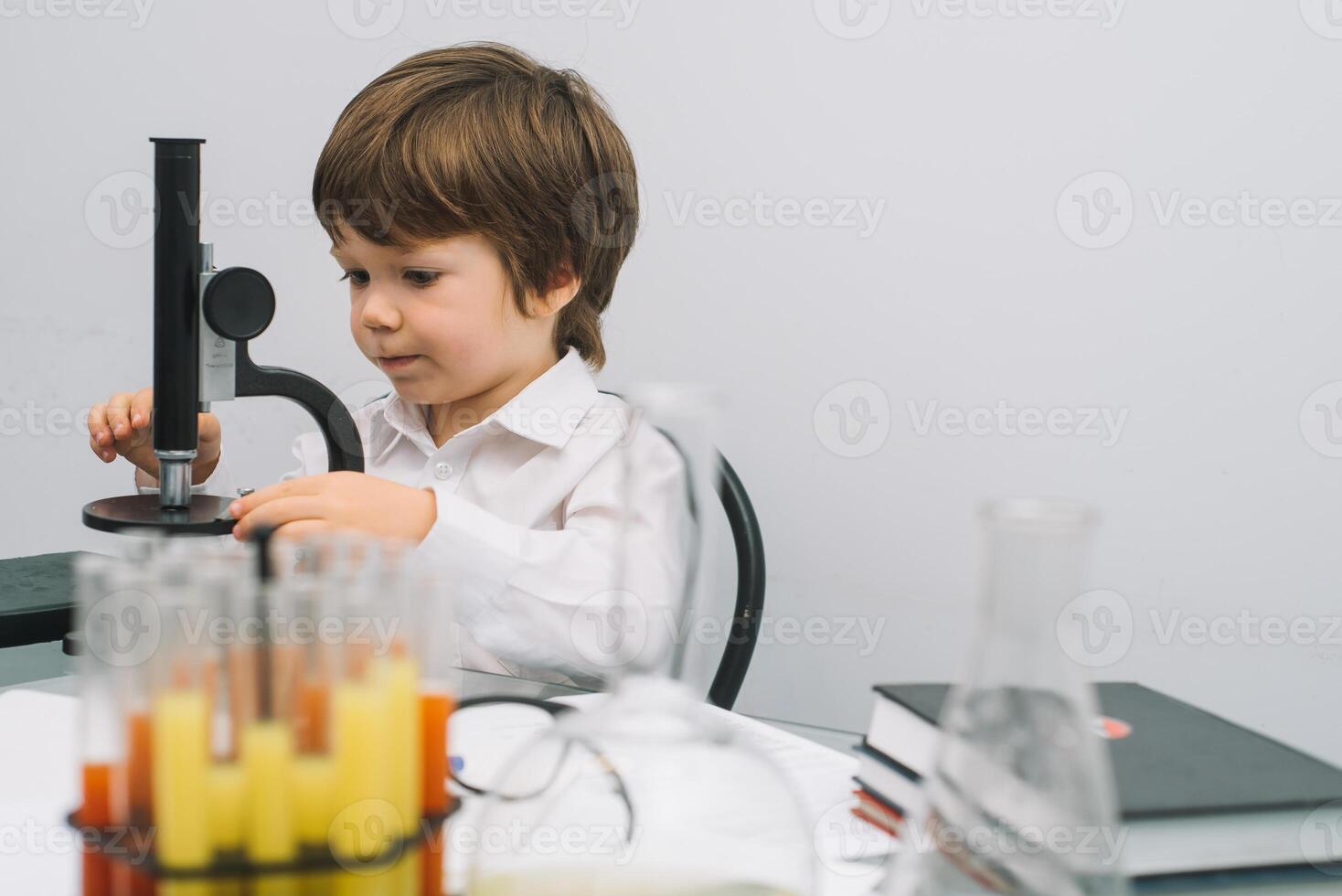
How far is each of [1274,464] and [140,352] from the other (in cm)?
149

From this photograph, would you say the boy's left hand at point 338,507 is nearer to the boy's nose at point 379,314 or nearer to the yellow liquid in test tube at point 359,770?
the boy's nose at point 379,314

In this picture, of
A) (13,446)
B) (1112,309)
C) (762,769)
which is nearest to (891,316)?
(1112,309)

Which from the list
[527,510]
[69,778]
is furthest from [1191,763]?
[527,510]

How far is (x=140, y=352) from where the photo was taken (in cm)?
189

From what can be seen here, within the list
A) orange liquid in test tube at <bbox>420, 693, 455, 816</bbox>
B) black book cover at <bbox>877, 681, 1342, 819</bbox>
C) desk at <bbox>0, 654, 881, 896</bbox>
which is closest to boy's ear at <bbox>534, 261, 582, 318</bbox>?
desk at <bbox>0, 654, 881, 896</bbox>

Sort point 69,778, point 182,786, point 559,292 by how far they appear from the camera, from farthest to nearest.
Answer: point 559,292
point 69,778
point 182,786

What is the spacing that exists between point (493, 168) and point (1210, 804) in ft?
2.97

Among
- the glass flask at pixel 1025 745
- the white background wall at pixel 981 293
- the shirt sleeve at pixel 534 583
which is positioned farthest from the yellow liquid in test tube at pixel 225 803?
the white background wall at pixel 981 293

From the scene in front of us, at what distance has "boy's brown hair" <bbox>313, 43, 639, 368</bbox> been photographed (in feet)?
3.98

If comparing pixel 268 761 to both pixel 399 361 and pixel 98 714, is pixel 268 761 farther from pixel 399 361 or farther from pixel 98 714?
pixel 399 361

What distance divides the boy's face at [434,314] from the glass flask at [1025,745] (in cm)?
87

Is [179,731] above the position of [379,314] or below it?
below

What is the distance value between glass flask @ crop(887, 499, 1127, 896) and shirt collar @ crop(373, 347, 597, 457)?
85cm

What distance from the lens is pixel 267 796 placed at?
41 cm
